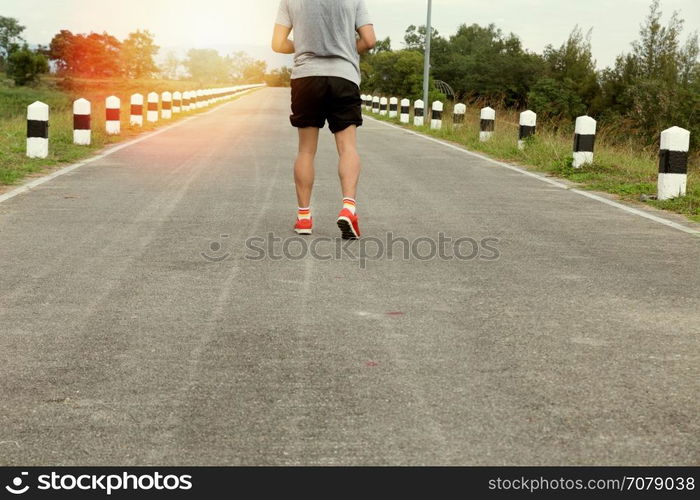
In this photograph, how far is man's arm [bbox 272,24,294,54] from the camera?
714cm

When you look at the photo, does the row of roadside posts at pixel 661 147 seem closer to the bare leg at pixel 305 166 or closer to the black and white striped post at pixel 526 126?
the black and white striped post at pixel 526 126

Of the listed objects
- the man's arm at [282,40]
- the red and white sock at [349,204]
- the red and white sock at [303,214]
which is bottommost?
the red and white sock at [303,214]

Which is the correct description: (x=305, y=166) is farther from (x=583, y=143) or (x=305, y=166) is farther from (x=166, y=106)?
(x=166, y=106)

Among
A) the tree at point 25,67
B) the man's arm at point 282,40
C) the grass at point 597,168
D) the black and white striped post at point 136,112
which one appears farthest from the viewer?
the tree at point 25,67

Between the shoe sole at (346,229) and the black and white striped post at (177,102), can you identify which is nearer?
the shoe sole at (346,229)

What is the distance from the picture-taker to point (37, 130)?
11.9m

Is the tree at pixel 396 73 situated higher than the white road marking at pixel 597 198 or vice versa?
the tree at pixel 396 73

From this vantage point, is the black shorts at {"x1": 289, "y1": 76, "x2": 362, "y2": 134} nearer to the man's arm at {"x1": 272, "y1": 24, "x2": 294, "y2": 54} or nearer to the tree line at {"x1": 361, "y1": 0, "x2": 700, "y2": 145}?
the man's arm at {"x1": 272, "y1": 24, "x2": 294, "y2": 54}

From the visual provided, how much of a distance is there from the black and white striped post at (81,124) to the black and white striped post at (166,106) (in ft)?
33.6

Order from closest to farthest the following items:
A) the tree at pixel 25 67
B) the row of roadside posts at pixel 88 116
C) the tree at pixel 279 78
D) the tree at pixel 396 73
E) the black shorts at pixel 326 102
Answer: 1. the black shorts at pixel 326 102
2. the row of roadside posts at pixel 88 116
3. the tree at pixel 396 73
4. the tree at pixel 25 67
5. the tree at pixel 279 78

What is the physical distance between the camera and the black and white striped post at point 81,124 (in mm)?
14086

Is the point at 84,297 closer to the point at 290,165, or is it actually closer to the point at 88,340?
the point at 88,340

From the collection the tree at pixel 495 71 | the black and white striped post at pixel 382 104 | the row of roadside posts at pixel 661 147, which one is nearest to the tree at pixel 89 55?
the tree at pixel 495 71
